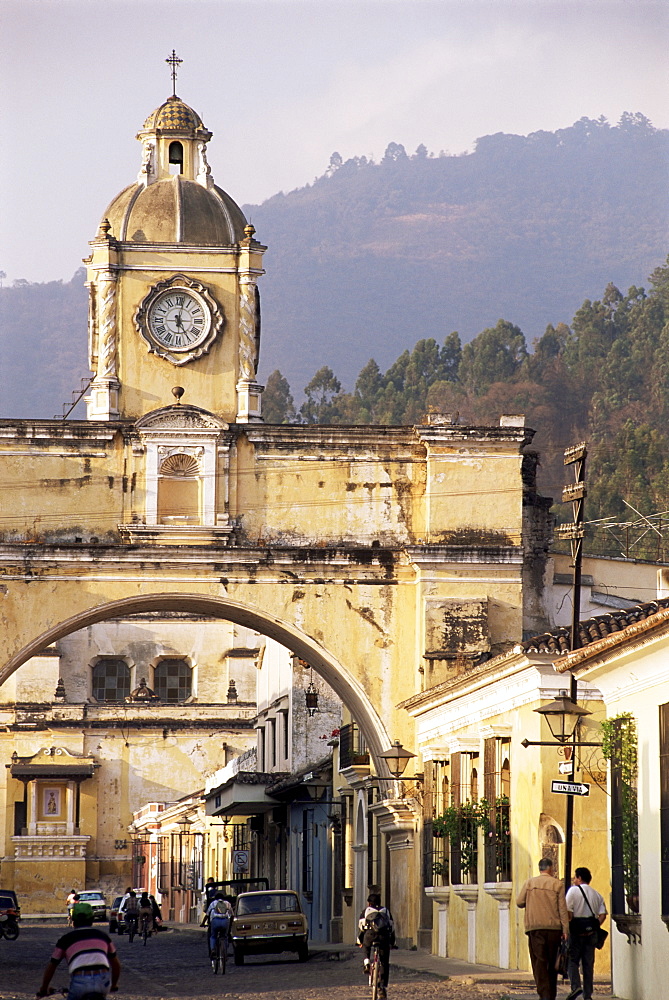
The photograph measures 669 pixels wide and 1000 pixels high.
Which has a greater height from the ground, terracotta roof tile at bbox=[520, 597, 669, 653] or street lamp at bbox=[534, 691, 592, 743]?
terracotta roof tile at bbox=[520, 597, 669, 653]

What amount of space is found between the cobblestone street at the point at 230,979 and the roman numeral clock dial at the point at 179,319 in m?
9.08

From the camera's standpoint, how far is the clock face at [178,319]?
26.4 meters

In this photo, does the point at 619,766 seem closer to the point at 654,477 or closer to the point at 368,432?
the point at 368,432

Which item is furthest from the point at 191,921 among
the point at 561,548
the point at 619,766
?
the point at 619,766

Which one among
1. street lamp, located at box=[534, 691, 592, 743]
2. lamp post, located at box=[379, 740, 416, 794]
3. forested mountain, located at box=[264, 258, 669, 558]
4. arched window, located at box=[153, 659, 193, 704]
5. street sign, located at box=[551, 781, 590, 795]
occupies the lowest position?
street sign, located at box=[551, 781, 590, 795]

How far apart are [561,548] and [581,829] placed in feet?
105

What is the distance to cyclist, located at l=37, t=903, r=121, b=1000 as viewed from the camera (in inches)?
388

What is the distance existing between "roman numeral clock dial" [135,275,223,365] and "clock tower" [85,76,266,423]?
A: 15 mm

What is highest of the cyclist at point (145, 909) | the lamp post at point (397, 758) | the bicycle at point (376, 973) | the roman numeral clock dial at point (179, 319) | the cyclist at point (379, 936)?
the roman numeral clock dial at point (179, 319)

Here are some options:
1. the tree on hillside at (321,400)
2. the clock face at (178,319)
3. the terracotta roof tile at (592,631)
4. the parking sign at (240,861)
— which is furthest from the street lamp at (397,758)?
the tree on hillside at (321,400)

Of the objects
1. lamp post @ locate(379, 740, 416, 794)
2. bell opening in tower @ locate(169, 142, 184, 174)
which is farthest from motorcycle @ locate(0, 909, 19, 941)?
bell opening in tower @ locate(169, 142, 184, 174)

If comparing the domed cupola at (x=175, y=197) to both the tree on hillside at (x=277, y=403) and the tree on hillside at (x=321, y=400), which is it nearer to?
the tree on hillside at (x=277, y=403)

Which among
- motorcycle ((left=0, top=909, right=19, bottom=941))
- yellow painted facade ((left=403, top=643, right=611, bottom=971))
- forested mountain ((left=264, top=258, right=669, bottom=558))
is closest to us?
yellow painted facade ((left=403, top=643, right=611, bottom=971))

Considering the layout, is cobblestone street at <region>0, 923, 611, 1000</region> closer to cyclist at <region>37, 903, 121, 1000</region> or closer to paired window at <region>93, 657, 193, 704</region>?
cyclist at <region>37, 903, 121, 1000</region>
